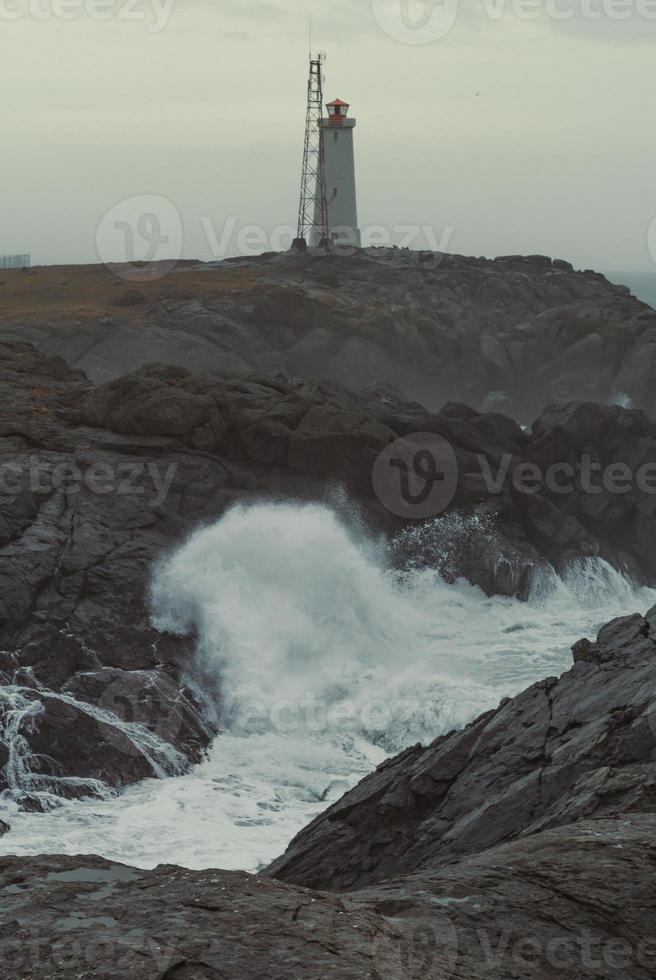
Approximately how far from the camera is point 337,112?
71812 millimetres

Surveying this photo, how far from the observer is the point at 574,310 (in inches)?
2343

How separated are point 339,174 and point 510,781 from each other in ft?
209

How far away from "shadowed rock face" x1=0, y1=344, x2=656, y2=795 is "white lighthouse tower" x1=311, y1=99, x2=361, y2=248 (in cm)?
3911

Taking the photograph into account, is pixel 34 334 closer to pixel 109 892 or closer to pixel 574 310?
pixel 574 310

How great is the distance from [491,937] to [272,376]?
85.0 feet

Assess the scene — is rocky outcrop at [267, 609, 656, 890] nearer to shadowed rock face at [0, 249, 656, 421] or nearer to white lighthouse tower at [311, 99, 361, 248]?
shadowed rock face at [0, 249, 656, 421]

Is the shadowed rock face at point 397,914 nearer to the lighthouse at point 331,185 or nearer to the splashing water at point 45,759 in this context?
the splashing water at point 45,759

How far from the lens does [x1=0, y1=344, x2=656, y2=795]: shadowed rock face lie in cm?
2031

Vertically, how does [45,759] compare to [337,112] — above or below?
below
